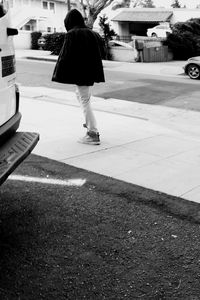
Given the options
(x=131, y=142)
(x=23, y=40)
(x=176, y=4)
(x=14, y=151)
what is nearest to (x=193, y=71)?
(x=131, y=142)

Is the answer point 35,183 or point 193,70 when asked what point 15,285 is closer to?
point 35,183

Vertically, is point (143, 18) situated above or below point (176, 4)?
below

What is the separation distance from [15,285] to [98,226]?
111 cm

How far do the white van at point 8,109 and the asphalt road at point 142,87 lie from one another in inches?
300

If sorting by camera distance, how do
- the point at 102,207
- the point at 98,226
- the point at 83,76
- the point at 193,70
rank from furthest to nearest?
1. the point at 193,70
2. the point at 83,76
3. the point at 102,207
4. the point at 98,226

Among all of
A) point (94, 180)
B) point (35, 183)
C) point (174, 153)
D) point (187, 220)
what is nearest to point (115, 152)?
point (174, 153)

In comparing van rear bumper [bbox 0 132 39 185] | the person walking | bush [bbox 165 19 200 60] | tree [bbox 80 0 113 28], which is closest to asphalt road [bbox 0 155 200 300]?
van rear bumper [bbox 0 132 39 185]

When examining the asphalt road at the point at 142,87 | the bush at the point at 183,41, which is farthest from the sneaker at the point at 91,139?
the bush at the point at 183,41

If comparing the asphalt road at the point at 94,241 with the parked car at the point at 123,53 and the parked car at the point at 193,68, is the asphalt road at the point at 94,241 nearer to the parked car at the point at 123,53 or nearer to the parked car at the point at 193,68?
the parked car at the point at 193,68

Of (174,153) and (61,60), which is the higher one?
(61,60)

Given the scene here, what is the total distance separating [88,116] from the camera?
662cm

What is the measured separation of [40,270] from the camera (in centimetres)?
321

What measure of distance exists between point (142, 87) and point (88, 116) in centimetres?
842

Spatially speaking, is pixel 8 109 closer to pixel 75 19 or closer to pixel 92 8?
pixel 75 19
